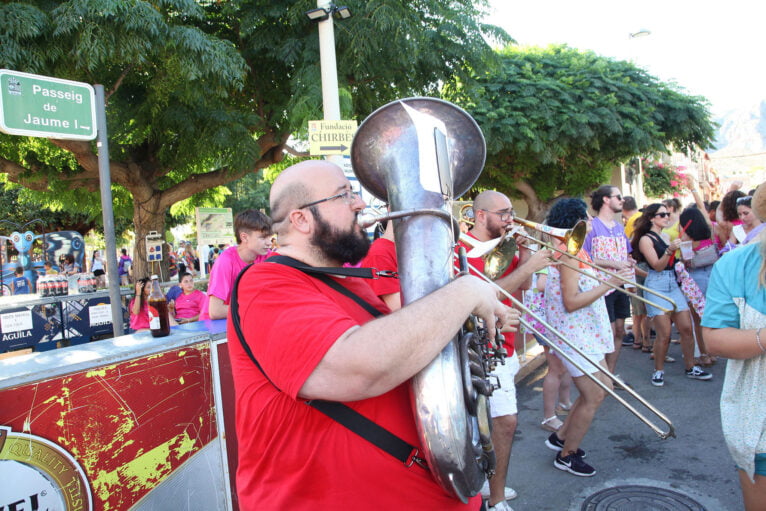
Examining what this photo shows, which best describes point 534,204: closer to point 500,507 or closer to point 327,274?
point 500,507

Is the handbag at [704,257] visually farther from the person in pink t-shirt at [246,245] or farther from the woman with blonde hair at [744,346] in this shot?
the person in pink t-shirt at [246,245]

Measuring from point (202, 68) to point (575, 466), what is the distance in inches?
245

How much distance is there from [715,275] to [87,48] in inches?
258

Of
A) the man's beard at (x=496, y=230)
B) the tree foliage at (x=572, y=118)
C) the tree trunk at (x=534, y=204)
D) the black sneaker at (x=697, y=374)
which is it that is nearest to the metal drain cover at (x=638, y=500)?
the man's beard at (x=496, y=230)

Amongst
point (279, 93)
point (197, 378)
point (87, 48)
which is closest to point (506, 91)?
point (279, 93)

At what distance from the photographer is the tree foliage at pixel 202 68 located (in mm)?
6102

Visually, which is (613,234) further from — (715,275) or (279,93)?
(279,93)

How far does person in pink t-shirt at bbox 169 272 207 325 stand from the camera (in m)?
5.83

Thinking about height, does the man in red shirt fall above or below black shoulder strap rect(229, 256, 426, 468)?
above

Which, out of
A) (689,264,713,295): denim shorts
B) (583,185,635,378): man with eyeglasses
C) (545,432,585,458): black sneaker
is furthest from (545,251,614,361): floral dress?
(689,264,713,295): denim shorts

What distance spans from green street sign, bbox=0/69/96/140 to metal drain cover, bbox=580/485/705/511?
3.71m

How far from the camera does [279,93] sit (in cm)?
923

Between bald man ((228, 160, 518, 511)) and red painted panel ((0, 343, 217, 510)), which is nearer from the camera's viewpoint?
bald man ((228, 160, 518, 511))

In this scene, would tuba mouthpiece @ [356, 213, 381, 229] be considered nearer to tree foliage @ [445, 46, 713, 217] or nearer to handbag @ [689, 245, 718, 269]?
handbag @ [689, 245, 718, 269]
